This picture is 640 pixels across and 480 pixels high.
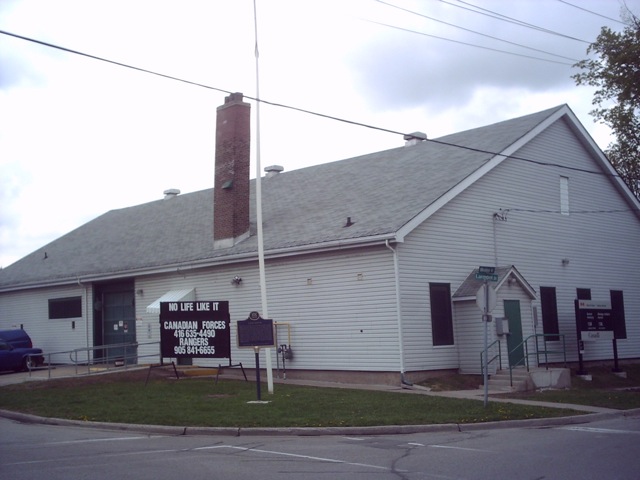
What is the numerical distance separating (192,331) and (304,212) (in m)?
6.96

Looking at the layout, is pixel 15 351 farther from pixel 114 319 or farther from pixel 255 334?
pixel 255 334

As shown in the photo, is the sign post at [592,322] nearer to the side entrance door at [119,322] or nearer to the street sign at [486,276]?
the street sign at [486,276]

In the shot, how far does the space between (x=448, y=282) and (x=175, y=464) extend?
14.2 metres

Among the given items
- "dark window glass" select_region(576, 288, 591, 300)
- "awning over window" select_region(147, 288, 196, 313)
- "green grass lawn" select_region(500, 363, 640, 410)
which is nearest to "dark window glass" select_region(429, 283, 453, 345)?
"green grass lawn" select_region(500, 363, 640, 410)

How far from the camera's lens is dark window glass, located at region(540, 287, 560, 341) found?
2641cm

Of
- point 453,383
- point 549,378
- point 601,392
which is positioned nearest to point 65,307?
point 453,383

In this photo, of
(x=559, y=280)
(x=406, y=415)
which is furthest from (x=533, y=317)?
(x=406, y=415)

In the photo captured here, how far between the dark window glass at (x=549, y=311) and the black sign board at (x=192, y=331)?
37.6ft

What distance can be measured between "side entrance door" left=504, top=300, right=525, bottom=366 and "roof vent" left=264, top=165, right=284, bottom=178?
1410 centimetres

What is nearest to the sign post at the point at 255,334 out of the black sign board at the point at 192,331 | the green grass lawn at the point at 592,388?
the black sign board at the point at 192,331

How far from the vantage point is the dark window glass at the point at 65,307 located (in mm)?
33156

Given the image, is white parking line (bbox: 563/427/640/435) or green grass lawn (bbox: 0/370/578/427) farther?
green grass lawn (bbox: 0/370/578/427)

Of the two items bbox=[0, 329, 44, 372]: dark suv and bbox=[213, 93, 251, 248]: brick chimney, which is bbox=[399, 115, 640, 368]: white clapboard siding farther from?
bbox=[0, 329, 44, 372]: dark suv

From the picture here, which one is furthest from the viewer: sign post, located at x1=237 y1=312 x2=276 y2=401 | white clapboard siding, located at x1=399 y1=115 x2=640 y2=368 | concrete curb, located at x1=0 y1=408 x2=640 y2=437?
white clapboard siding, located at x1=399 y1=115 x2=640 y2=368
